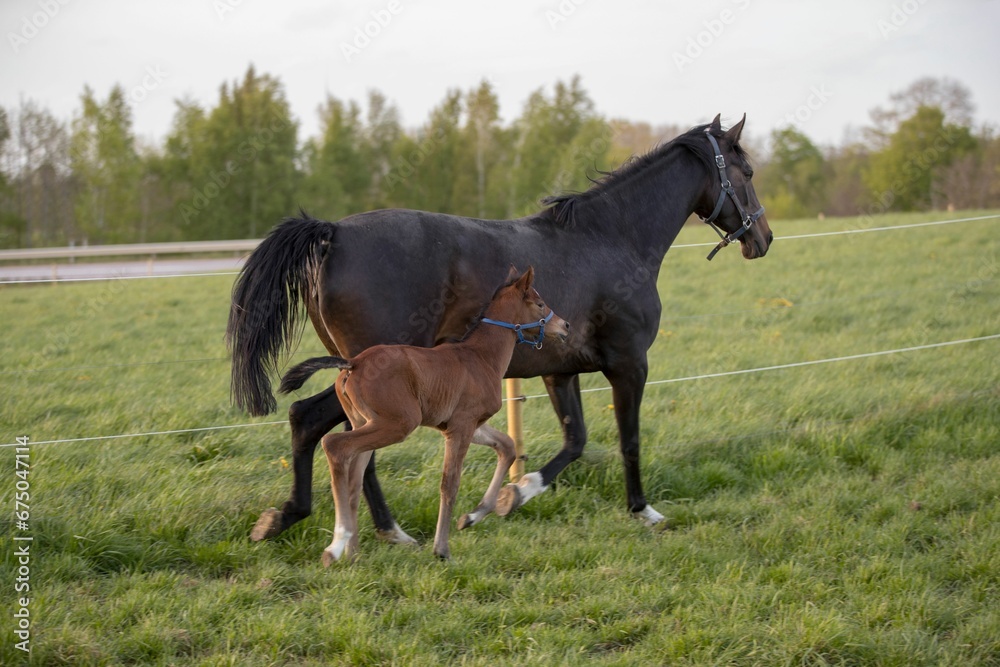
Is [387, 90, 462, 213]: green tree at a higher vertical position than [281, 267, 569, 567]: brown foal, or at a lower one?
higher

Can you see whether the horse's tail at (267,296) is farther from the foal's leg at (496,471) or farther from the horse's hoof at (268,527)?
the foal's leg at (496,471)

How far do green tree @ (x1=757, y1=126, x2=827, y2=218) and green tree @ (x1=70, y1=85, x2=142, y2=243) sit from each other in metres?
36.7

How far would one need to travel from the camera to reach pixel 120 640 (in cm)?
311

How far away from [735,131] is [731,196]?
0.42m

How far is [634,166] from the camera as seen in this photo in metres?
5.16

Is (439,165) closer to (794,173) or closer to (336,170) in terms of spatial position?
(336,170)

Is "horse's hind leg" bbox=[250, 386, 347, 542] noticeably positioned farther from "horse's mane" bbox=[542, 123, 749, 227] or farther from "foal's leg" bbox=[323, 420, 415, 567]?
"horse's mane" bbox=[542, 123, 749, 227]

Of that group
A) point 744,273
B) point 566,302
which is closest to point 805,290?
point 744,273

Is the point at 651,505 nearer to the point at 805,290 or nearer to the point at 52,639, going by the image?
the point at 52,639

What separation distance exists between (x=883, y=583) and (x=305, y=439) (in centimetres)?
288

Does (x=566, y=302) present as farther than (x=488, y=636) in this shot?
Yes

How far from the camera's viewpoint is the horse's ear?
202 inches

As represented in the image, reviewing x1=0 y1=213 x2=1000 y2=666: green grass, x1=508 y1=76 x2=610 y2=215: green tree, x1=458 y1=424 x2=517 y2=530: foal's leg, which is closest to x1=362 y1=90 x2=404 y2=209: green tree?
x1=508 y1=76 x2=610 y2=215: green tree

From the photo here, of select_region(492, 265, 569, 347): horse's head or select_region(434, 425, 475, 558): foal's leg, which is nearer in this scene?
select_region(434, 425, 475, 558): foal's leg
